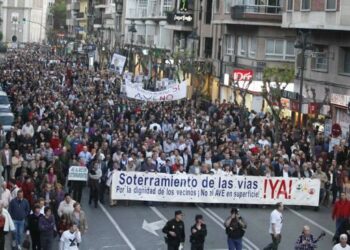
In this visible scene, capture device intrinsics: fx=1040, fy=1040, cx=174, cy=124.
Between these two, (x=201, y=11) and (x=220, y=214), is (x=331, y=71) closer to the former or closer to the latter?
(x=220, y=214)

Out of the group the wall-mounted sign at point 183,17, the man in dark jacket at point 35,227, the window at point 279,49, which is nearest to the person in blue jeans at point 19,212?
the man in dark jacket at point 35,227

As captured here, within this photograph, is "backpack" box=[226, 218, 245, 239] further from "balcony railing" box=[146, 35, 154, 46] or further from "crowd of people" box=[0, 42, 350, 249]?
"balcony railing" box=[146, 35, 154, 46]

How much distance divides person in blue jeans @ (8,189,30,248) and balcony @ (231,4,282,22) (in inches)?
1415

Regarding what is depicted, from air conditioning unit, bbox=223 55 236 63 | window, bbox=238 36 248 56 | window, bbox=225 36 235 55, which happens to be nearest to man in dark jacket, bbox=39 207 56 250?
window, bbox=238 36 248 56

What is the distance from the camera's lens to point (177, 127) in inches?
1457

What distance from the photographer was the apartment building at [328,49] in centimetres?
4303

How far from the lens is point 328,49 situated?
45.8m

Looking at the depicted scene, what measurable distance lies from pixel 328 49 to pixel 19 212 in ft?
88.7

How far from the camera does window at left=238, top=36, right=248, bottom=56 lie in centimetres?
5956

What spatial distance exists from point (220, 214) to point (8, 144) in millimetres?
7145

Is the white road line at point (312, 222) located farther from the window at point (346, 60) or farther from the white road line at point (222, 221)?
the window at point (346, 60)

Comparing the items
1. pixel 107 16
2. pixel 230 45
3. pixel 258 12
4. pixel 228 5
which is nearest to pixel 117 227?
pixel 258 12

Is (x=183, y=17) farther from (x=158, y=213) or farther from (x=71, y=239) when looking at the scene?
(x=71, y=239)

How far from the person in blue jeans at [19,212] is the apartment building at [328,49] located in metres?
22.6
